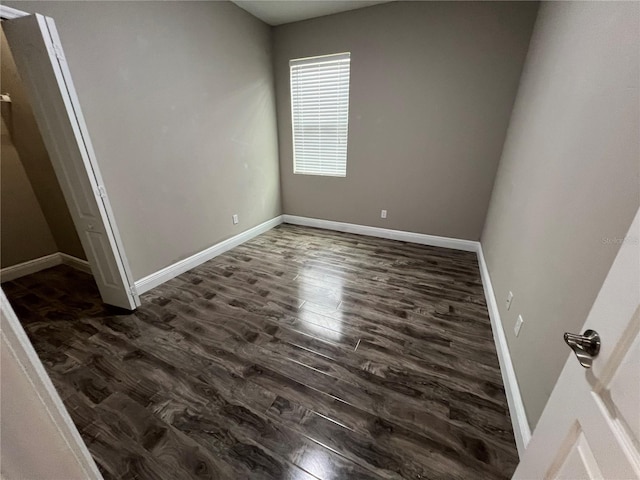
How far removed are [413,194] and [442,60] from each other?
4.92 ft

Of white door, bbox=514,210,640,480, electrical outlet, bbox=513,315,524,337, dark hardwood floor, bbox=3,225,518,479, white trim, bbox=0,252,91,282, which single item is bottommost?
dark hardwood floor, bbox=3,225,518,479

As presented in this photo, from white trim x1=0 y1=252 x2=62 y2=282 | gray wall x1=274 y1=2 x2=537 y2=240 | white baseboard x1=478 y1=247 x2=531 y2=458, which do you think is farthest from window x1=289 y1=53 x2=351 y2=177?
white trim x1=0 y1=252 x2=62 y2=282

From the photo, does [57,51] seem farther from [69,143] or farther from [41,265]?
[41,265]

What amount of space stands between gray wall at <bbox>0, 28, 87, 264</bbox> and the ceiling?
2282 mm

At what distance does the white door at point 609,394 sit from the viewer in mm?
468

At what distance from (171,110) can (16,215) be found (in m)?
2.03

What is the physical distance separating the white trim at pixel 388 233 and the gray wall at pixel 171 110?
3.31 ft

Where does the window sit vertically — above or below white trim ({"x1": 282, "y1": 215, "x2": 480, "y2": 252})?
above

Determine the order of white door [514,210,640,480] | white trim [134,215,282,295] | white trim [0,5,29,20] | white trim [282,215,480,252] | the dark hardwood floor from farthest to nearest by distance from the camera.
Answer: white trim [282,215,480,252] → white trim [134,215,282,295] → white trim [0,5,29,20] → the dark hardwood floor → white door [514,210,640,480]

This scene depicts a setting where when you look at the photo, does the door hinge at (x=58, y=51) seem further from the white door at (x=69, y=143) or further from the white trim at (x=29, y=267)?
the white trim at (x=29, y=267)

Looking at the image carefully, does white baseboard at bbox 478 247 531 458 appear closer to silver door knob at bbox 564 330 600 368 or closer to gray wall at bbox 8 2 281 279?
silver door knob at bbox 564 330 600 368

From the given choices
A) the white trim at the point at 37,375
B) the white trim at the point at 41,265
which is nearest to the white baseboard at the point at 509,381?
the white trim at the point at 37,375

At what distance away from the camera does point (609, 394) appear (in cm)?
52

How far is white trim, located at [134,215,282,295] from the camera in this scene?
2479mm
